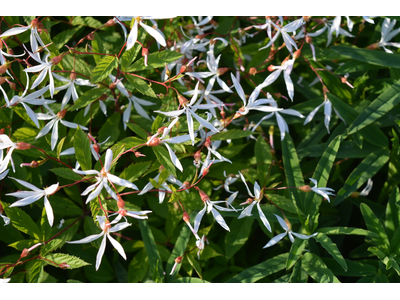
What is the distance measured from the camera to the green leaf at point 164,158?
791 millimetres

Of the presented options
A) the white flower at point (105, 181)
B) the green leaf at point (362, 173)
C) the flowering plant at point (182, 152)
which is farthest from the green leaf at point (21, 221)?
the green leaf at point (362, 173)

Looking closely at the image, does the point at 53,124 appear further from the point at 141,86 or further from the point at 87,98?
the point at 141,86

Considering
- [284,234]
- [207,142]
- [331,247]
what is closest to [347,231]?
[331,247]

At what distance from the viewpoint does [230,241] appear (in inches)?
41.1

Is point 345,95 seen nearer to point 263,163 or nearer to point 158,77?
point 263,163

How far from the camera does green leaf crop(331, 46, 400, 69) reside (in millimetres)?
1046

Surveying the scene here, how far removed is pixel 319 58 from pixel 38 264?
1.04 m

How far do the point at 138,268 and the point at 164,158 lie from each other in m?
0.44

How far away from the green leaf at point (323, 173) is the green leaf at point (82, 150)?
0.62 metres

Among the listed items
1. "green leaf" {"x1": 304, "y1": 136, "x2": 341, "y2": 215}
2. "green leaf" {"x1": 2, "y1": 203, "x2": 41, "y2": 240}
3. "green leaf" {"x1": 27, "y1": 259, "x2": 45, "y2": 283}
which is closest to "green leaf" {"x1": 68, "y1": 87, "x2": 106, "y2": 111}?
"green leaf" {"x1": 2, "y1": 203, "x2": 41, "y2": 240}

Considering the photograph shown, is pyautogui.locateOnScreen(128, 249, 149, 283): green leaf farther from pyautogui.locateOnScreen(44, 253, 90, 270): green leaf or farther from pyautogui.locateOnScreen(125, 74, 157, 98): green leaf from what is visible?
pyautogui.locateOnScreen(125, 74, 157, 98): green leaf

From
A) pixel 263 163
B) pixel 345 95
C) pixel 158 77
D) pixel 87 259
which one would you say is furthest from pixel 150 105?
pixel 345 95

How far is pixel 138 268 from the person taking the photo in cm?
105

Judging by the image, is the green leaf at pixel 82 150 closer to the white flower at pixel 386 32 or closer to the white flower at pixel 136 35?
the white flower at pixel 136 35
